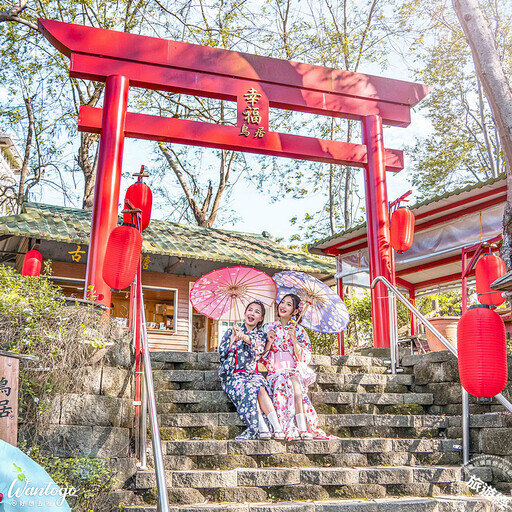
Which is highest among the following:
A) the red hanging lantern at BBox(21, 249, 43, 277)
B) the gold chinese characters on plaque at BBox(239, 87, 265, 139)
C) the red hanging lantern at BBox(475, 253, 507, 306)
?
the gold chinese characters on plaque at BBox(239, 87, 265, 139)

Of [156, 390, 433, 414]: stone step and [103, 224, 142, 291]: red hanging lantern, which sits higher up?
[103, 224, 142, 291]: red hanging lantern

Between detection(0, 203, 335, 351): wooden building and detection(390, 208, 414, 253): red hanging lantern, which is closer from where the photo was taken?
detection(390, 208, 414, 253): red hanging lantern

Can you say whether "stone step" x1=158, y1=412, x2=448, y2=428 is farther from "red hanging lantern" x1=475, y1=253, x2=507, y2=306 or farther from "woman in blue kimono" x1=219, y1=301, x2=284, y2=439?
"red hanging lantern" x1=475, y1=253, x2=507, y2=306

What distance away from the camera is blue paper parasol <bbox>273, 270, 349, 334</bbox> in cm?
659

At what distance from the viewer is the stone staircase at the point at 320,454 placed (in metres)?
4.53

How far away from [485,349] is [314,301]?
253cm

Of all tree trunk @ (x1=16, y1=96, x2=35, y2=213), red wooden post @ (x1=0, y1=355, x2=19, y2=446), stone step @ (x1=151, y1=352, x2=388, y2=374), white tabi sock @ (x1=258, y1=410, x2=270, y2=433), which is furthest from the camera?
tree trunk @ (x1=16, y1=96, x2=35, y2=213)

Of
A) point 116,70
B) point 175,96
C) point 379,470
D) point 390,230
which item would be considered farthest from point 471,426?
point 175,96

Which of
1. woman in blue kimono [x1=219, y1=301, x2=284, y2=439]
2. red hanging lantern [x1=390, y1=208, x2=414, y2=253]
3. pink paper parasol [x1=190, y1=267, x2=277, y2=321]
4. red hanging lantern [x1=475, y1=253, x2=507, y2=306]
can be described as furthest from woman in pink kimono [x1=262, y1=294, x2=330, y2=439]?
red hanging lantern [x1=390, y1=208, x2=414, y2=253]

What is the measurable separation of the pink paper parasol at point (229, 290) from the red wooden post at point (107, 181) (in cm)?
159

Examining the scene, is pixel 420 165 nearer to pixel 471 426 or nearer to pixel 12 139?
pixel 12 139

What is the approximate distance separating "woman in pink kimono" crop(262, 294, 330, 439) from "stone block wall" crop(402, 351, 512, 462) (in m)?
1.53

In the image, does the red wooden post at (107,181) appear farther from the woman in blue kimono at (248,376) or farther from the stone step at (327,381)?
the woman in blue kimono at (248,376)

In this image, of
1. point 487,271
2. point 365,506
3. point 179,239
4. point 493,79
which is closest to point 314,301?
point 487,271
